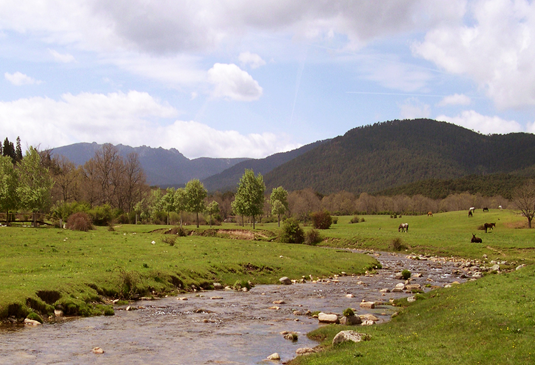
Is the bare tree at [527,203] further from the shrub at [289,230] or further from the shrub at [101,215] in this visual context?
the shrub at [101,215]

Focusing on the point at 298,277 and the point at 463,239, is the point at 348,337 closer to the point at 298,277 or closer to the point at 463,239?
the point at 298,277

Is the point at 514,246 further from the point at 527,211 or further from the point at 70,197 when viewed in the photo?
the point at 70,197

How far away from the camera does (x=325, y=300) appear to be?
1043 inches

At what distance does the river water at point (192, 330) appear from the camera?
48.3 ft

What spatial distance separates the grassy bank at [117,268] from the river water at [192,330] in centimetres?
191

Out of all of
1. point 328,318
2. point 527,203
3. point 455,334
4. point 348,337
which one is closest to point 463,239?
point 527,203

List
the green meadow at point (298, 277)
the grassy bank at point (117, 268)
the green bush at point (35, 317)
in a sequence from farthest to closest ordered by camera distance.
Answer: the grassy bank at point (117, 268)
the green bush at point (35, 317)
the green meadow at point (298, 277)

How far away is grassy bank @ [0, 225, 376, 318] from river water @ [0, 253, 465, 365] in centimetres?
191

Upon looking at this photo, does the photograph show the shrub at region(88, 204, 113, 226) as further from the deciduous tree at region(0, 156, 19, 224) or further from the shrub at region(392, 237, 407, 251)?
the shrub at region(392, 237, 407, 251)

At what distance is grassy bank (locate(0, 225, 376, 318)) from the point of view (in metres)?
21.6

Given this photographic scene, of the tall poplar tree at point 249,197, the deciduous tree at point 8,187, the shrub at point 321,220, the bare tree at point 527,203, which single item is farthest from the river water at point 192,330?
the shrub at point 321,220

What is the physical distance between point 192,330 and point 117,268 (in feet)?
43.1

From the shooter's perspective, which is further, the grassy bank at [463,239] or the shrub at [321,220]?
the shrub at [321,220]

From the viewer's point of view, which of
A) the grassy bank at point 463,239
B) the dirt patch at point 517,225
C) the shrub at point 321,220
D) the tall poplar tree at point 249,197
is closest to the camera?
the grassy bank at point 463,239
